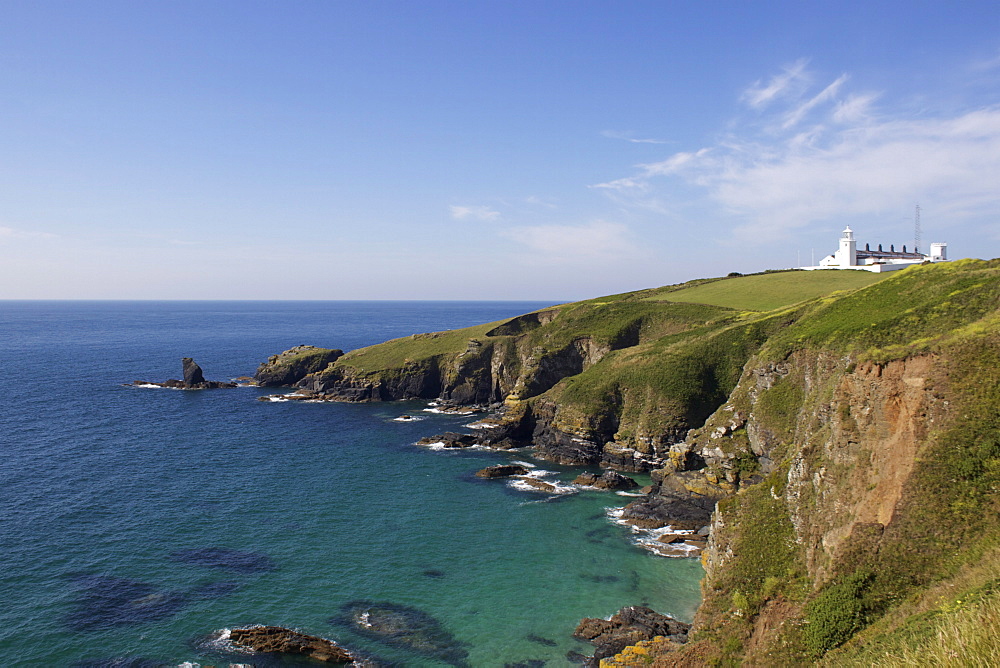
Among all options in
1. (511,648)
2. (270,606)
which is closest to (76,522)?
(270,606)

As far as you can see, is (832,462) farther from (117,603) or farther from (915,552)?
(117,603)

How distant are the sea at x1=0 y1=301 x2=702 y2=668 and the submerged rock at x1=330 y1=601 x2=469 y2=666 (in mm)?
136

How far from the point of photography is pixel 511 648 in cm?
3550

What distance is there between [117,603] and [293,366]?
98918 millimetres

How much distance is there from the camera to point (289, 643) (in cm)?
3472

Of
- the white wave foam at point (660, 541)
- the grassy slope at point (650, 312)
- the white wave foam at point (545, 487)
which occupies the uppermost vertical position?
the grassy slope at point (650, 312)

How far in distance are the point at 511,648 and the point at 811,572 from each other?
18540 millimetres

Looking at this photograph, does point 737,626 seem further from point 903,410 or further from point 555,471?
point 555,471

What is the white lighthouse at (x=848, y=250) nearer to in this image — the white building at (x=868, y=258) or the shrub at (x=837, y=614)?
the white building at (x=868, y=258)

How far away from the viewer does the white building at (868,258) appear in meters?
122

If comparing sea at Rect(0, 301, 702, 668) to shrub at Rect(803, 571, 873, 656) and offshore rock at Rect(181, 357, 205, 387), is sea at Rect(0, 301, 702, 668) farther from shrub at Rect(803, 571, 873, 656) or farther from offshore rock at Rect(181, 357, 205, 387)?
offshore rock at Rect(181, 357, 205, 387)

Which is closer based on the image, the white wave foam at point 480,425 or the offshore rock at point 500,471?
the offshore rock at point 500,471

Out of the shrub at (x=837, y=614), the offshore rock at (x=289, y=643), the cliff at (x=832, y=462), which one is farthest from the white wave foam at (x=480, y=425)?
the shrub at (x=837, y=614)

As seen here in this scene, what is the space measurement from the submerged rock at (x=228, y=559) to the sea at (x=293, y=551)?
0.18m
